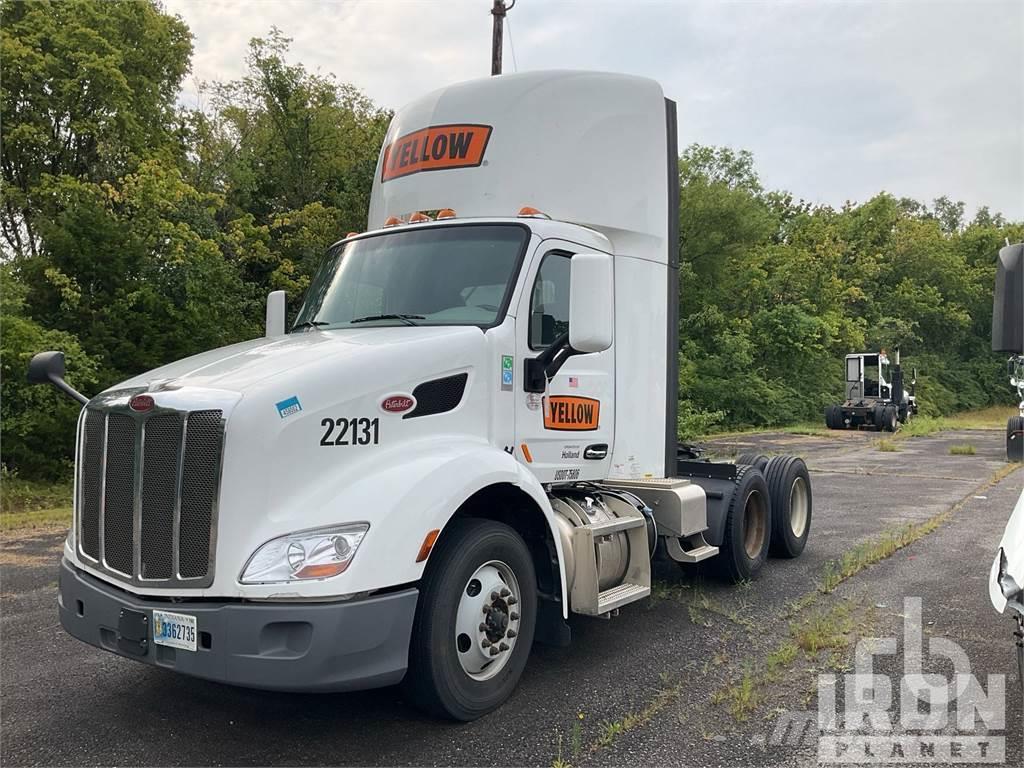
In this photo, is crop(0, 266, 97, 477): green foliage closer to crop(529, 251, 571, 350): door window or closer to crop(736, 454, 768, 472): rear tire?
crop(736, 454, 768, 472): rear tire

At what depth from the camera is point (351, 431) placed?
3.98 m

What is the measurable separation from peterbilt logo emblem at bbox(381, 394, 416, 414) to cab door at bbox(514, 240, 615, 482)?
0.81 meters

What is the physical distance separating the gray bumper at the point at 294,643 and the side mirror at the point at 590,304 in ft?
5.51

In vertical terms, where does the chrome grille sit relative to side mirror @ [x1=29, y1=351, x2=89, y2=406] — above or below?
below

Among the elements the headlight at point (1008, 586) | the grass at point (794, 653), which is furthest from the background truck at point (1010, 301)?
the grass at point (794, 653)

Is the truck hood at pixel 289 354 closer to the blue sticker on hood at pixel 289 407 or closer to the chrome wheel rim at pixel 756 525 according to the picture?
the blue sticker on hood at pixel 289 407

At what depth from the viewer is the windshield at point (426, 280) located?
4.91 meters

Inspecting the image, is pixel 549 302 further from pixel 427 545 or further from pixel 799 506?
pixel 799 506

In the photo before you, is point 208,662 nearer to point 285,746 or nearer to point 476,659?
point 285,746

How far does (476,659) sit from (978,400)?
5666cm

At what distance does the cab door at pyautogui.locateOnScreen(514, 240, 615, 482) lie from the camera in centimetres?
495

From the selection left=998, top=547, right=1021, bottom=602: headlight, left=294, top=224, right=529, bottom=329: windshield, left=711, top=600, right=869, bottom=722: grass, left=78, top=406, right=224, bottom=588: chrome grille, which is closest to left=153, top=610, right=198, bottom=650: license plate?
left=78, top=406, right=224, bottom=588: chrome grille

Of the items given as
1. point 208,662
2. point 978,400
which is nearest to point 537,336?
point 208,662

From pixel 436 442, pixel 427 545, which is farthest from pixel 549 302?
pixel 427 545
